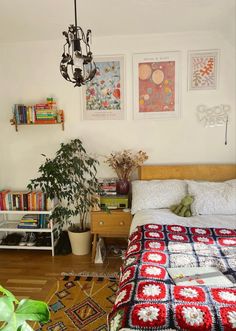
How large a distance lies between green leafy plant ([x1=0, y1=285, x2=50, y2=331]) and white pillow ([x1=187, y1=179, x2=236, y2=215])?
6.66 feet

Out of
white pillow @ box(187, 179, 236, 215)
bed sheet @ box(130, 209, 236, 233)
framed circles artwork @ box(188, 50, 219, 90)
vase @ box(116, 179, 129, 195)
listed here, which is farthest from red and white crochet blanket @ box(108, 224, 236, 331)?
framed circles artwork @ box(188, 50, 219, 90)

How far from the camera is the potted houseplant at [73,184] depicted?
2.72 metres

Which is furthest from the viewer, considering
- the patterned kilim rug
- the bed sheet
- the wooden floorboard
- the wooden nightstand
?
the wooden nightstand

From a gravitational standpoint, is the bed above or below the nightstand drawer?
above

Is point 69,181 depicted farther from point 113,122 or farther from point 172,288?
point 172,288

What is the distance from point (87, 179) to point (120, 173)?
Answer: 432 mm

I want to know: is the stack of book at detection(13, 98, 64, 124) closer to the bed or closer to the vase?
the vase

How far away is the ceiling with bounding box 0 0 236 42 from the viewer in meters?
2.09

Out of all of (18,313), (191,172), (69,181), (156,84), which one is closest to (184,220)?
(191,172)

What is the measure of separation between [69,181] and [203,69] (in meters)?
1.86

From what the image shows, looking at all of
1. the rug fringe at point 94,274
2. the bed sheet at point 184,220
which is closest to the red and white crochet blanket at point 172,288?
the bed sheet at point 184,220

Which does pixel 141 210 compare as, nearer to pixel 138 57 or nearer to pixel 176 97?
pixel 176 97

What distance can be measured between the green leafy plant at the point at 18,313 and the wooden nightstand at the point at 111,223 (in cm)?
205

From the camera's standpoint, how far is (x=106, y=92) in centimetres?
297
